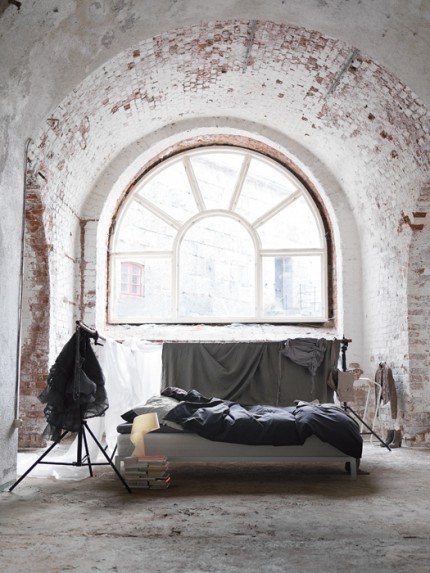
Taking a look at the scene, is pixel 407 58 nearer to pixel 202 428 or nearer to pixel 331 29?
pixel 331 29

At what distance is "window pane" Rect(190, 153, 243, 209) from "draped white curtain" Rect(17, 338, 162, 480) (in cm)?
330

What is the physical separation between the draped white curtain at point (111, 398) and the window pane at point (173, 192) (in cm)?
307

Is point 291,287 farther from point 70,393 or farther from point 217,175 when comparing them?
point 70,393

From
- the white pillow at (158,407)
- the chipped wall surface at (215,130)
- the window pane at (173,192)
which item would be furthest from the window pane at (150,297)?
the white pillow at (158,407)

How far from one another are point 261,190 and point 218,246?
3.64 feet

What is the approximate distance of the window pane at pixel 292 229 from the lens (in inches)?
400

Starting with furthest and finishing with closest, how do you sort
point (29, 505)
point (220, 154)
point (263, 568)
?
point (220, 154) < point (29, 505) < point (263, 568)

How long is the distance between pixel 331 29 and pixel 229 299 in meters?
5.35

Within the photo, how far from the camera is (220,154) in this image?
1040cm

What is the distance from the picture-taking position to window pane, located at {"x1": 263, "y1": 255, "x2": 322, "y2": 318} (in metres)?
10.0

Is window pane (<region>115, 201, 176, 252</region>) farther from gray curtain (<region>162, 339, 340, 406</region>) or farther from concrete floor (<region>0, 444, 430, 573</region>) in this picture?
concrete floor (<region>0, 444, 430, 573</region>)

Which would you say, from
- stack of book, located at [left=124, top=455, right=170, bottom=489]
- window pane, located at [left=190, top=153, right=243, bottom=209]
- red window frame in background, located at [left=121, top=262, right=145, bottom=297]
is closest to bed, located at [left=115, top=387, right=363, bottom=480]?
stack of book, located at [left=124, top=455, right=170, bottom=489]

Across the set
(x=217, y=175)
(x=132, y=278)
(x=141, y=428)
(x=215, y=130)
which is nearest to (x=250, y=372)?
(x=141, y=428)

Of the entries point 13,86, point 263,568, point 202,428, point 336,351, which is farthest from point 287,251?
point 263,568
